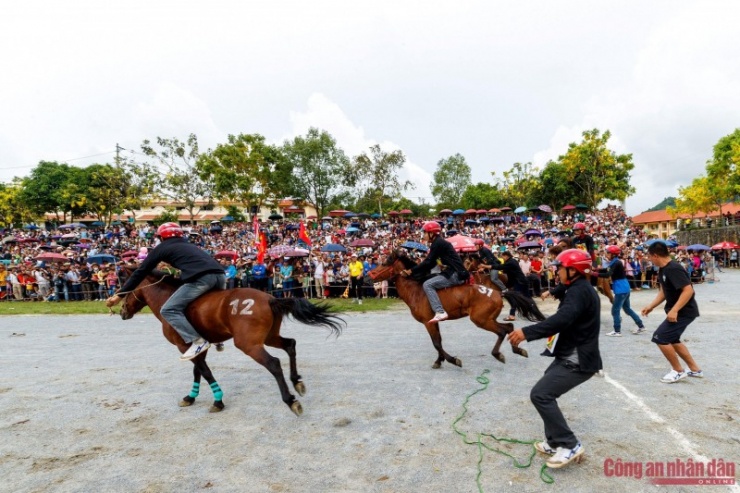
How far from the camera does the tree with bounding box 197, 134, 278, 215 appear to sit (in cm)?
4153

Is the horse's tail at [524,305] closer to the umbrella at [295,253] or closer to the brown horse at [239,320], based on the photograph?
the brown horse at [239,320]

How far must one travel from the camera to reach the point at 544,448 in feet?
12.1

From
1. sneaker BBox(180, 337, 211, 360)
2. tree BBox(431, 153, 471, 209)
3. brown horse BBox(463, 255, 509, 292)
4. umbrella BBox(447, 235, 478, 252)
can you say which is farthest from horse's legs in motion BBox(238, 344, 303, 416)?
tree BBox(431, 153, 471, 209)

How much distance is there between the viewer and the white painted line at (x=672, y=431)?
11.7 ft

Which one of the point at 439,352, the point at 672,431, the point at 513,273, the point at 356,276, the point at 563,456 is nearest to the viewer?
the point at 563,456

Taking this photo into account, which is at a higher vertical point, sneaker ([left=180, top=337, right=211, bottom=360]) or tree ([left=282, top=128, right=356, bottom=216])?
tree ([left=282, top=128, right=356, bottom=216])

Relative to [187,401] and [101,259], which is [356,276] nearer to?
[187,401]

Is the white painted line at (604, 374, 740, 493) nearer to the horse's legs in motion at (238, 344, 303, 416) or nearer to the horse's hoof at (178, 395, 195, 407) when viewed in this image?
the horse's legs in motion at (238, 344, 303, 416)

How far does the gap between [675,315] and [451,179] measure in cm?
6547

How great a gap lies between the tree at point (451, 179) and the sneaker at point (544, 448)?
2572 inches

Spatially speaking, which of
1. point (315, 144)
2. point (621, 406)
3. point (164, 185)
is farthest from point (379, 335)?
point (315, 144)

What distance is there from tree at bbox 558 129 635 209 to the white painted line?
142 feet

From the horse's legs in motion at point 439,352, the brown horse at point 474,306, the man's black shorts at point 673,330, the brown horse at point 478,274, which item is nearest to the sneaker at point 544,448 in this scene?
the horse's legs in motion at point 439,352

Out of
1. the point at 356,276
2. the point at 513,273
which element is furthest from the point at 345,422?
the point at 356,276
